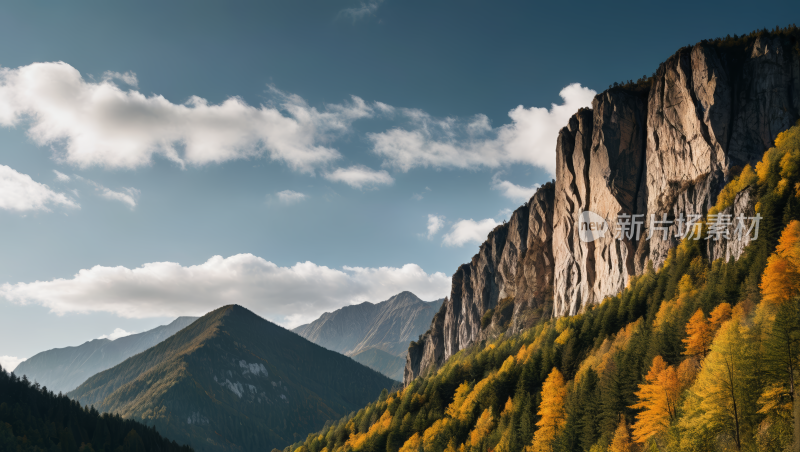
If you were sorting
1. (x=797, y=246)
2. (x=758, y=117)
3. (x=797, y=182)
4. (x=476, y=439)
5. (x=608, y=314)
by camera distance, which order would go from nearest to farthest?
(x=797, y=246), (x=797, y=182), (x=476, y=439), (x=608, y=314), (x=758, y=117)

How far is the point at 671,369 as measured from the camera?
53.4 meters

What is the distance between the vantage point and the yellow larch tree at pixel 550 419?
6812 cm

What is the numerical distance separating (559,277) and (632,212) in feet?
115

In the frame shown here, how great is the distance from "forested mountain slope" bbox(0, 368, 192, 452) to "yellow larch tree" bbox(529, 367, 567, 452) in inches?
5911

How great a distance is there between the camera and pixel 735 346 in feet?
149

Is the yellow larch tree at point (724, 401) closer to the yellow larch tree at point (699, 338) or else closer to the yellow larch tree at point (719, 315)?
the yellow larch tree at point (699, 338)

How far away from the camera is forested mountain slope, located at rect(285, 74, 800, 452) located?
43031 mm

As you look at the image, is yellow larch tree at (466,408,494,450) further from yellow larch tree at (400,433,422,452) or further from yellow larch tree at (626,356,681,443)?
yellow larch tree at (626,356,681,443)

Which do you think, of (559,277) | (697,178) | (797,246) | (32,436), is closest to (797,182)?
(797,246)

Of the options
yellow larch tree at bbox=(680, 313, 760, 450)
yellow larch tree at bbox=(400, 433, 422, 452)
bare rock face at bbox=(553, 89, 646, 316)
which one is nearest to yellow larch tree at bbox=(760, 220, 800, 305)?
yellow larch tree at bbox=(680, 313, 760, 450)

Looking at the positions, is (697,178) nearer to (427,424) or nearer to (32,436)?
(427,424)
